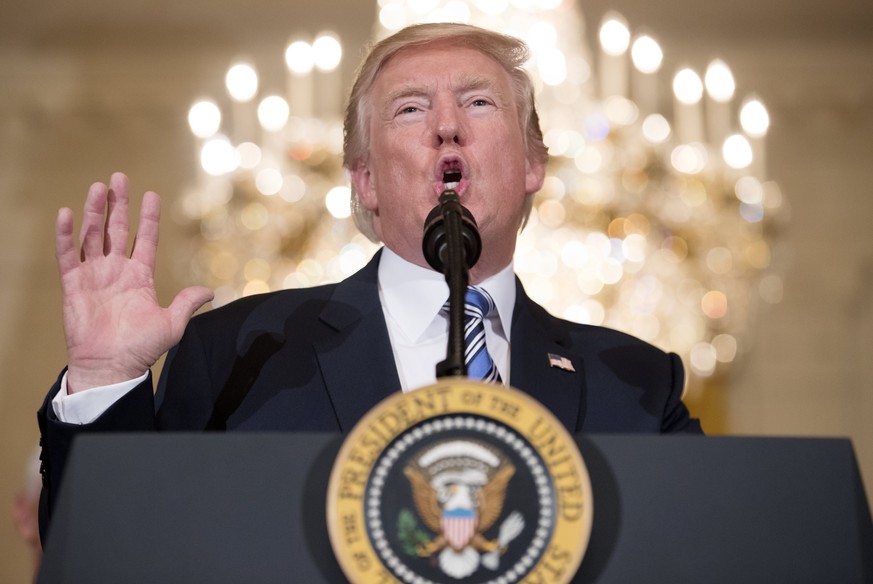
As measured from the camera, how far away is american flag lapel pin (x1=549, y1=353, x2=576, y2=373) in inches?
72.3

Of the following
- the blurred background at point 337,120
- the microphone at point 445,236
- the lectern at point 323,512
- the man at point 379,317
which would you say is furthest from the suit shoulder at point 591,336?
the blurred background at point 337,120

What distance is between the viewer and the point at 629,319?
3994mm

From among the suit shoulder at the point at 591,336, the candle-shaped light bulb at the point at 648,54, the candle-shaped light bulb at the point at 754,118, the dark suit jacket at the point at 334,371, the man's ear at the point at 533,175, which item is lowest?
the dark suit jacket at the point at 334,371

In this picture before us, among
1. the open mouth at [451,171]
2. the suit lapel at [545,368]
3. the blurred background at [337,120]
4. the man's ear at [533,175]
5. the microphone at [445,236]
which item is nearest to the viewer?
the microphone at [445,236]

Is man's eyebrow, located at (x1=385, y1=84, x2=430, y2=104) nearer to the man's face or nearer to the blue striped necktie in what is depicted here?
the man's face

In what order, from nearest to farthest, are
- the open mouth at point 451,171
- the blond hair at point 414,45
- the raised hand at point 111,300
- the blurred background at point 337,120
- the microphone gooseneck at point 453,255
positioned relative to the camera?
the microphone gooseneck at point 453,255, the raised hand at point 111,300, the open mouth at point 451,171, the blond hair at point 414,45, the blurred background at point 337,120

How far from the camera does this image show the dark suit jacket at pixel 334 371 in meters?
1.66

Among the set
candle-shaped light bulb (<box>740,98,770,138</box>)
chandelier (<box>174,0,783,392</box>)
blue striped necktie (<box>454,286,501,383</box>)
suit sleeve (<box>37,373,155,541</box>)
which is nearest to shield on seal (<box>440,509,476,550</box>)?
suit sleeve (<box>37,373,155,541</box>)

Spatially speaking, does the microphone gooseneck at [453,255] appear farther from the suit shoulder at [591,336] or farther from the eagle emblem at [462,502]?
the suit shoulder at [591,336]

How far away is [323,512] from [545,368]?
89 centimetres

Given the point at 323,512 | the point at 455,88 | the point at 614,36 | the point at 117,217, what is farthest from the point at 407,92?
the point at 614,36

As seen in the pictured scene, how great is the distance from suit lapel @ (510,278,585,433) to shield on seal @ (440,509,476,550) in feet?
2.53

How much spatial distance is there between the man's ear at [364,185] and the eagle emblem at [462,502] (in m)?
1.30

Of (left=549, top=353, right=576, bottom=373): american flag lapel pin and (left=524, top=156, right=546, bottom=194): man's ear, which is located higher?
(left=524, top=156, right=546, bottom=194): man's ear
